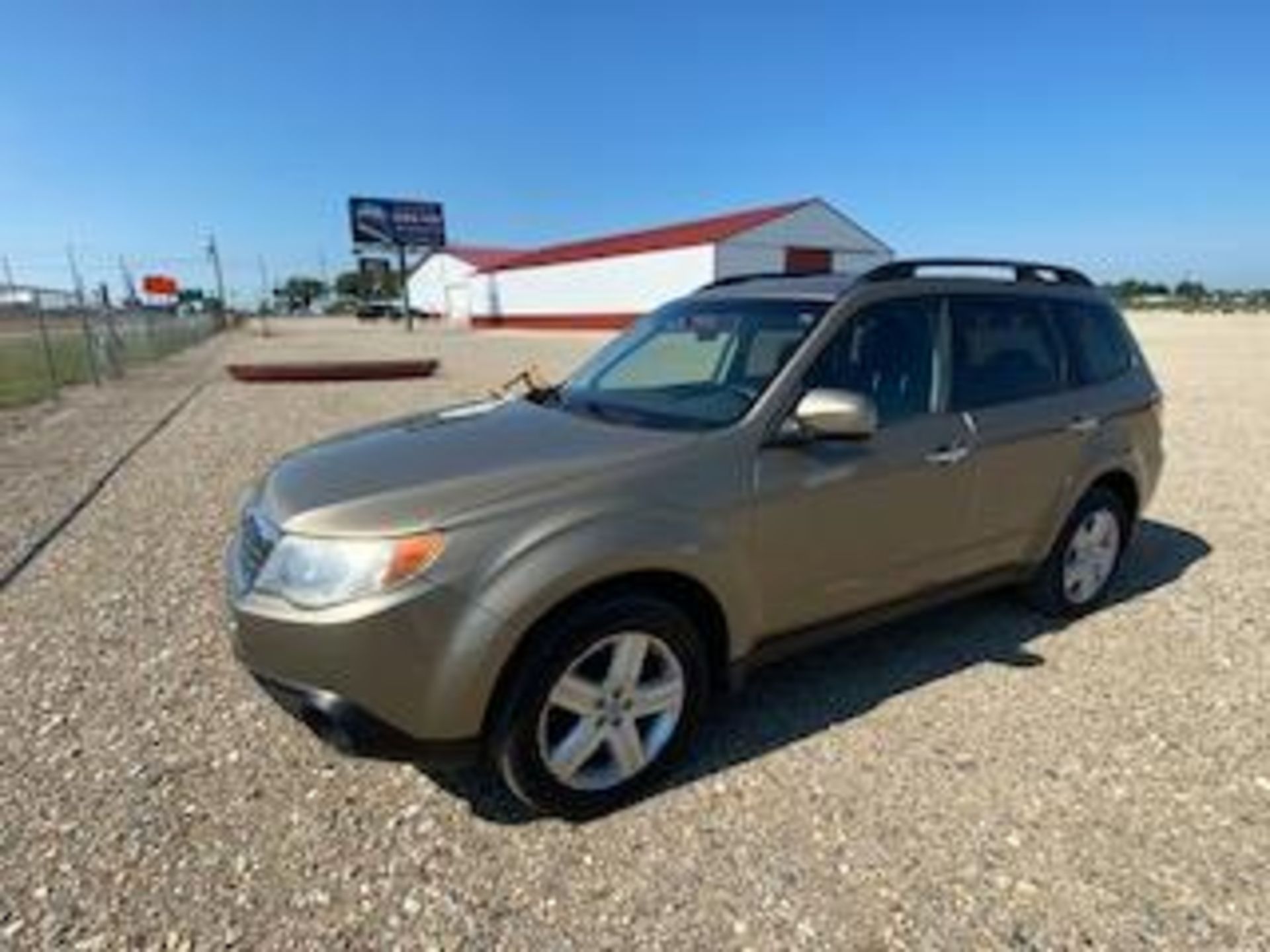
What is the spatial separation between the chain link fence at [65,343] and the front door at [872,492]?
597 inches

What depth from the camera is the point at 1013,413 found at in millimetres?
4359

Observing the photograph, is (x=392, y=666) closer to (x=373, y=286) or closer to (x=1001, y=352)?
(x=1001, y=352)

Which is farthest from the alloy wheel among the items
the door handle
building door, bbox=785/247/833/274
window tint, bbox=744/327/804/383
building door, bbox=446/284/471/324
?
building door, bbox=446/284/471/324

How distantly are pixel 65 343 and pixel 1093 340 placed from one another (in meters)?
33.6

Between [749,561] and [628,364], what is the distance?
143 centimetres

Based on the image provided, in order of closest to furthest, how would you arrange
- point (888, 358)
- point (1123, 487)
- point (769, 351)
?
point (769, 351) < point (888, 358) < point (1123, 487)

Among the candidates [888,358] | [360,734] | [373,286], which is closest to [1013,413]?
[888,358]

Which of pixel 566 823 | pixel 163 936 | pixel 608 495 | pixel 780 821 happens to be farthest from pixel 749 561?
pixel 163 936

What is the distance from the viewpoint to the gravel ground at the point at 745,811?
2.74 metres

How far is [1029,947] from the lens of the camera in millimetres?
2629

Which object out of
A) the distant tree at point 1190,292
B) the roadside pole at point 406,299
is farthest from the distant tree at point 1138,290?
the roadside pole at point 406,299

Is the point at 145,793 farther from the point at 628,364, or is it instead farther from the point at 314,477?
the point at 628,364

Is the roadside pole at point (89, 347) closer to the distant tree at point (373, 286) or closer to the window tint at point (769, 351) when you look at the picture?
the window tint at point (769, 351)

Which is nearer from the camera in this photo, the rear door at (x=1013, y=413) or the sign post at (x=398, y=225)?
the rear door at (x=1013, y=413)
